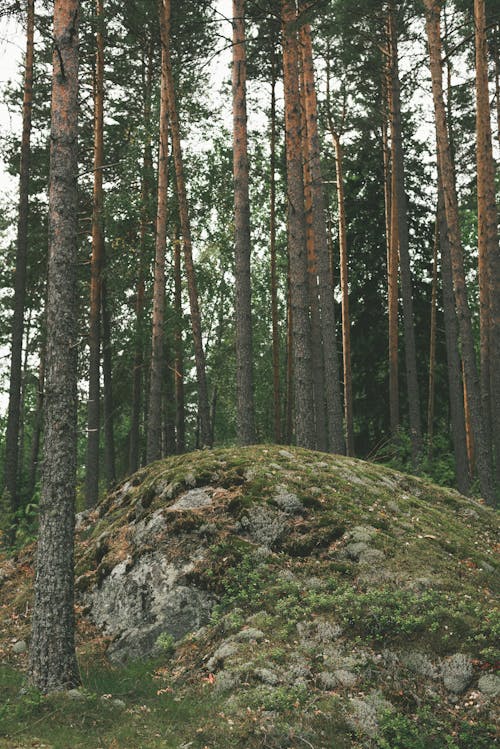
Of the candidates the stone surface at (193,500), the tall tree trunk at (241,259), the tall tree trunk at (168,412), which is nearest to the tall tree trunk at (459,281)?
the tall tree trunk at (241,259)

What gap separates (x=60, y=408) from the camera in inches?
237

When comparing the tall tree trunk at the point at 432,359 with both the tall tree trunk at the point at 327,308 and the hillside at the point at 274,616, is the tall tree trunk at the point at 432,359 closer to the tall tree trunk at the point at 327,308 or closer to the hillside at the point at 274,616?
the tall tree trunk at the point at 327,308

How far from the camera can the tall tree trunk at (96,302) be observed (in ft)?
49.9

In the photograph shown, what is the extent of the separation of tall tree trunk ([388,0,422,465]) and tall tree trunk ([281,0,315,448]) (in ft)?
16.4

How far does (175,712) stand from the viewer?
5500 millimetres

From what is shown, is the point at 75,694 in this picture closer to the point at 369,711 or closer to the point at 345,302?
the point at 369,711

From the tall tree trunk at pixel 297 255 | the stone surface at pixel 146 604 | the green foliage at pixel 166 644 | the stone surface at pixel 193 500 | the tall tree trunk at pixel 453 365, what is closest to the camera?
the green foliage at pixel 166 644

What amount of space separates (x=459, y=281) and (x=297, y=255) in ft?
13.7

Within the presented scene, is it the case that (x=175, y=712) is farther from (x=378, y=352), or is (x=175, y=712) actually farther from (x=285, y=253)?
(x=285, y=253)

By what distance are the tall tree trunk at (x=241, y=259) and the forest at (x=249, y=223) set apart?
0.04 m

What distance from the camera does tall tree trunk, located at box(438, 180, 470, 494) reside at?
1492cm

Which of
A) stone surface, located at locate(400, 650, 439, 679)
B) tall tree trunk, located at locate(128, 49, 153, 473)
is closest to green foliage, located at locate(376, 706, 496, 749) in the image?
stone surface, located at locate(400, 650, 439, 679)

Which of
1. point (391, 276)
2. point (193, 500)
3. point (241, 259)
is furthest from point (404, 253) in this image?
point (193, 500)

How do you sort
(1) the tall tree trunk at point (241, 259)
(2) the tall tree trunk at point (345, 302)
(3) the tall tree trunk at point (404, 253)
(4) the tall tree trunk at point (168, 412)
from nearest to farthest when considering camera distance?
(1) the tall tree trunk at point (241, 259) < (3) the tall tree trunk at point (404, 253) < (4) the tall tree trunk at point (168, 412) < (2) the tall tree trunk at point (345, 302)
